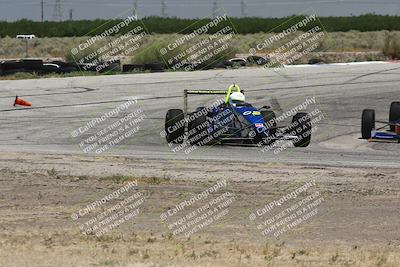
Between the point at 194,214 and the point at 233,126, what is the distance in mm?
6750

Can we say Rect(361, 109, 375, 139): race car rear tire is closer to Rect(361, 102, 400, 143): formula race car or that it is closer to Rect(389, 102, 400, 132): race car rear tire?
Rect(361, 102, 400, 143): formula race car

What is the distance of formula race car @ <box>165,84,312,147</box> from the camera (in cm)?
1714

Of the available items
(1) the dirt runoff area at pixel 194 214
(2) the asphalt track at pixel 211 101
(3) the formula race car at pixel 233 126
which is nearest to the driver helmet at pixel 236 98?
(3) the formula race car at pixel 233 126

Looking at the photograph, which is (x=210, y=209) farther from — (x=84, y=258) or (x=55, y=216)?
(x=84, y=258)

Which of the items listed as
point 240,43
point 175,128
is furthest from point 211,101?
point 240,43

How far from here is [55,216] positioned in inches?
415

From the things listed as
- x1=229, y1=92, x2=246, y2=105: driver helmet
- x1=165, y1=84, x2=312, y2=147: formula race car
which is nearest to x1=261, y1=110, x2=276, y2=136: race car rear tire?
x1=165, y1=84, x2=312, y2=147: formula race car

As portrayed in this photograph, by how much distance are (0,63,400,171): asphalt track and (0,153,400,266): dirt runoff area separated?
1.80 metres

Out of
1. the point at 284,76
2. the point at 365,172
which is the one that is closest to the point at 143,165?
the point at 365,172

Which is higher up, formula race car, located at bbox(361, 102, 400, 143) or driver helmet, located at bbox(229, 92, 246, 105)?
driver helmet, located at bbox(229, 92, 246, 105)

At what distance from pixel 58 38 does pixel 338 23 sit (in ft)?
75.8

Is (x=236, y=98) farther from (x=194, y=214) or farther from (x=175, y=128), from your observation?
(x=194, y=214)

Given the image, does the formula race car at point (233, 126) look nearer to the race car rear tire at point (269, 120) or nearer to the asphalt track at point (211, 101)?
the race car rear tire at point (269, 120)

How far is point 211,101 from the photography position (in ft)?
81.8
